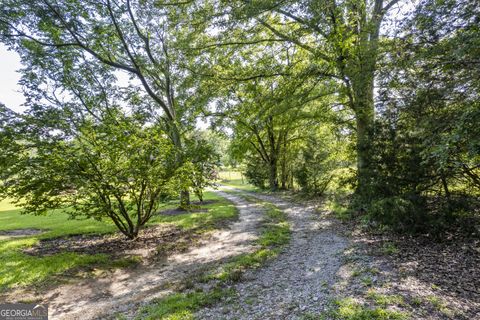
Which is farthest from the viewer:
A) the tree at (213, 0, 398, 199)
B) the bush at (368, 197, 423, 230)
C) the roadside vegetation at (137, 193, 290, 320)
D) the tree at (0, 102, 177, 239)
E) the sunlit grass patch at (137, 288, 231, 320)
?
the tree at (213, 0, 398, 199)

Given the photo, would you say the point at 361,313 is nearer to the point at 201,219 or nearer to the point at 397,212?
the point at 397,212

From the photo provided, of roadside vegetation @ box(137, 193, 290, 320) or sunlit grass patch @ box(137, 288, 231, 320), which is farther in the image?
roadside vegetation @ box(137, 193, 290, 320)

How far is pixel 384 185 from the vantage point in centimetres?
720

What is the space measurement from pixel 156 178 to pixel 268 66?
26.6 ft

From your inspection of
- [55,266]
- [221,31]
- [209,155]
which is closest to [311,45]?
[221,31]

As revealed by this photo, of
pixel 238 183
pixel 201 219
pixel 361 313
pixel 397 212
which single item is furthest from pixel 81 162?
pixel 238 183

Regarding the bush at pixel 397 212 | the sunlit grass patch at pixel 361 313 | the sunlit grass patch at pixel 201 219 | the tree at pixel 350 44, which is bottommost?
the sunlit grass patch at pixel 361 313

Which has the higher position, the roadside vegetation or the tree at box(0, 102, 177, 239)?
the tree at box(0, 102, 177, 239)

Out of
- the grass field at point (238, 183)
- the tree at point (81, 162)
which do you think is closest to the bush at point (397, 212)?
the tree at point (81, 162)

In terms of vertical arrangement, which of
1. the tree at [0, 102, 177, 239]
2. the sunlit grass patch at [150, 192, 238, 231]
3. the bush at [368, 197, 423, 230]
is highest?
the tree at [0, 102, 177, 239]

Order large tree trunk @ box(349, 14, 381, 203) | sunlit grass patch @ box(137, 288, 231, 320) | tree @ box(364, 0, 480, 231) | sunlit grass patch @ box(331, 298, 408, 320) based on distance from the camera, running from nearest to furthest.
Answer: sunlit grass patch @ box(331, 298, 408, 320) < sunlit grass patch @ box(137, 288, 231, 320) < tree @ box(364, 0, 480, 231) < large tree trunk @ box(349, 14, 381, 203)

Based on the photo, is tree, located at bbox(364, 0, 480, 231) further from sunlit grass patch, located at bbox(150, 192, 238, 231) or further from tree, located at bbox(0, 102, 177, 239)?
sunlit grass patch, located at bbox(150, 192, 238, 231)

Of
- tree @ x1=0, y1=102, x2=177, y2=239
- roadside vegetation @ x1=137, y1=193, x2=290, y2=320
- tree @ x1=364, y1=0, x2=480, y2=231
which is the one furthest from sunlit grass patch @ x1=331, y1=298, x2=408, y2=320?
tree @ x1=0, y1=102, x2=177, y2=239

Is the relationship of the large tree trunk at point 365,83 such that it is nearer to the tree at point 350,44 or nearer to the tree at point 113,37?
the tree at point 350,44
